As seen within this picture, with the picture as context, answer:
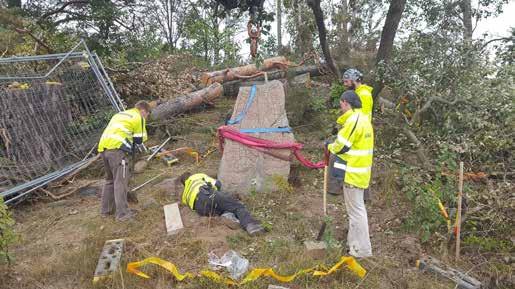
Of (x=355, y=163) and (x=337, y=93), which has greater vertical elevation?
(x=337, y=93)

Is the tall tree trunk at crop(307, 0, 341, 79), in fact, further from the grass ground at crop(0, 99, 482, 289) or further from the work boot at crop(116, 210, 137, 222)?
the work boot at crop(116, 210, 137, 222)

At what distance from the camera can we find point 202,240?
15.2 feet

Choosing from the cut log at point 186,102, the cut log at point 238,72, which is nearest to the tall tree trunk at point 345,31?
the cut log at point 238,72

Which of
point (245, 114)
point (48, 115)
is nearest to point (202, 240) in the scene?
point (245, 114)

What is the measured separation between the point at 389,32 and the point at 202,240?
16.4 ft

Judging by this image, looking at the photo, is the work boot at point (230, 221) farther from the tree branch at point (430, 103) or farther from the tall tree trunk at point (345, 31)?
the tall tree trunk at point (345, 31)

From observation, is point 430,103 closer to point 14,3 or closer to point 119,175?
point 119,175

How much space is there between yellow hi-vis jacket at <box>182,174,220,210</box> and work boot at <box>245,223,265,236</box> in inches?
30.6

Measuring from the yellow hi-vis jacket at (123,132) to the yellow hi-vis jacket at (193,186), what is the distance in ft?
2.85

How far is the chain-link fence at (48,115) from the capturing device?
21.3 feet

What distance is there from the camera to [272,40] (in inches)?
499

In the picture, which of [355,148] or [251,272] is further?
[355,148]

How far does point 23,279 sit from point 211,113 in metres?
5.52

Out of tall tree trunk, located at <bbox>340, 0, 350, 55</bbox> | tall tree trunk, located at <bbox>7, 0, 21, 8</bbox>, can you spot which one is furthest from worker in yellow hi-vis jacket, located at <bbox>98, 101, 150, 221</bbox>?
tall tree trunk, located at <bbox>7, 0, 21, 8</bbox>
